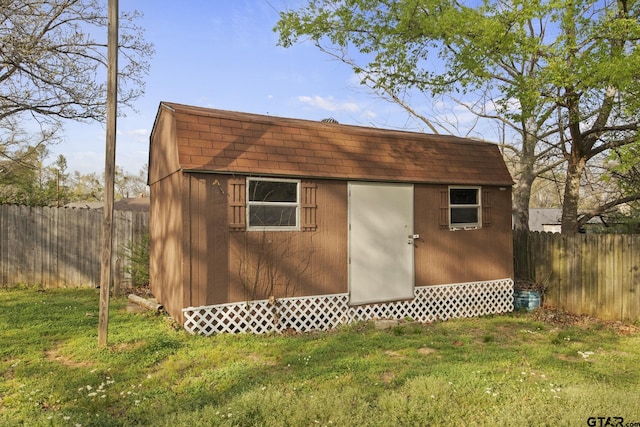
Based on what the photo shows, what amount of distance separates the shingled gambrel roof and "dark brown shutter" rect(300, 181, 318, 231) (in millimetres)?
217

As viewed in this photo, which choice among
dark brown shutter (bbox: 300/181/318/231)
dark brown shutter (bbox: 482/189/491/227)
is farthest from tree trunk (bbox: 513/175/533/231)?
dark brown shutter (bbox: 300/181/318/231)

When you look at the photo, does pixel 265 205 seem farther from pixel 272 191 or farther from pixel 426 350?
pixel 426 350

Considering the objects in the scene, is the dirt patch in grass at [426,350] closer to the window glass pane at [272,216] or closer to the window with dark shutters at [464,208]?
the window glass pane at [272,216]

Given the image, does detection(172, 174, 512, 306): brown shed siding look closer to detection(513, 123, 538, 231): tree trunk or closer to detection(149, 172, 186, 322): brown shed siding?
detection(149, 172, 186, 322): brown shed siding

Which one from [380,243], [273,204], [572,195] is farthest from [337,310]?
[572,195]

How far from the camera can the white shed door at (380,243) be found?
745cm

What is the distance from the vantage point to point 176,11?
8344 mm

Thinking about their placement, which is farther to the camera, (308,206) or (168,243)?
(168,243)

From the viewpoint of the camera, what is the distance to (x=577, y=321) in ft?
27.1

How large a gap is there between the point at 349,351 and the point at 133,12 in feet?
41.6

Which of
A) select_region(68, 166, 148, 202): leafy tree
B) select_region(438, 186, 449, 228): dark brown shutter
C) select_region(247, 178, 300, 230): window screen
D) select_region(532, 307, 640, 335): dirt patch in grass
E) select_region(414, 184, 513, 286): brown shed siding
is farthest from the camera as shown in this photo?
select_region(68, 166, 148, 202): leafy tree

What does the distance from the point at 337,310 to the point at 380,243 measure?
57.8 inches

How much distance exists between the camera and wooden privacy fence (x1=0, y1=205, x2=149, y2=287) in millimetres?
9773

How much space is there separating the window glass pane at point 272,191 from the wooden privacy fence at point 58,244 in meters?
4.97
